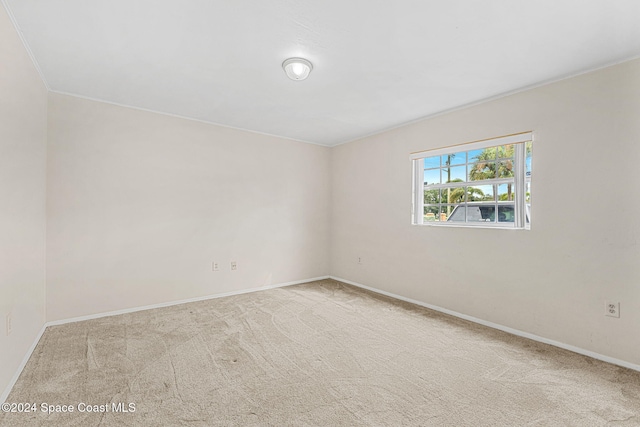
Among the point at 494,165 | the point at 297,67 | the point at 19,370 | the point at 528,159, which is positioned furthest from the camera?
the point at 494,165

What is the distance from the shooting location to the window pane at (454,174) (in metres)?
3.45

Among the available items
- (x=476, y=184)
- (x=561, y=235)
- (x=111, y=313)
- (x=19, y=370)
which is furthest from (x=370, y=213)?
(x=19, y=370)

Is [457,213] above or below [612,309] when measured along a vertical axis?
above

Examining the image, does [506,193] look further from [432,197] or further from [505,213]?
[432,197]

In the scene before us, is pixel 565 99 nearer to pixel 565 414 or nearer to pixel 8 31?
pixel 565 414

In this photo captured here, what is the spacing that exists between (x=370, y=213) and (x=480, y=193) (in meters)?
1.53

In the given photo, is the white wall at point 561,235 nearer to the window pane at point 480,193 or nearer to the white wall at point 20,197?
the window pane at point 480,193

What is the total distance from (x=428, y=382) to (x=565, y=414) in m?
0.75

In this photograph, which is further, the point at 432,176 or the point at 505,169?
the point at 432,176

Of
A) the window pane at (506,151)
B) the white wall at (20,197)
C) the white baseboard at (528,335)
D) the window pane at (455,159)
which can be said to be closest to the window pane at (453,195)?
the window pane at (455,159)

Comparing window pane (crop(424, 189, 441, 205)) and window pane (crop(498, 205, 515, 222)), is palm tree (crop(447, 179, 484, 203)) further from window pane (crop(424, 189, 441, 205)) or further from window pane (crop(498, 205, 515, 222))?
window pane (crop(498, 205, 515, 222))

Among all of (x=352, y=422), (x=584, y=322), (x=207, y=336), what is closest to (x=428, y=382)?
(x=352, y=422)

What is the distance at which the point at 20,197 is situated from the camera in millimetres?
2115

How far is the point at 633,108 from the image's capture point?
2.21 m
